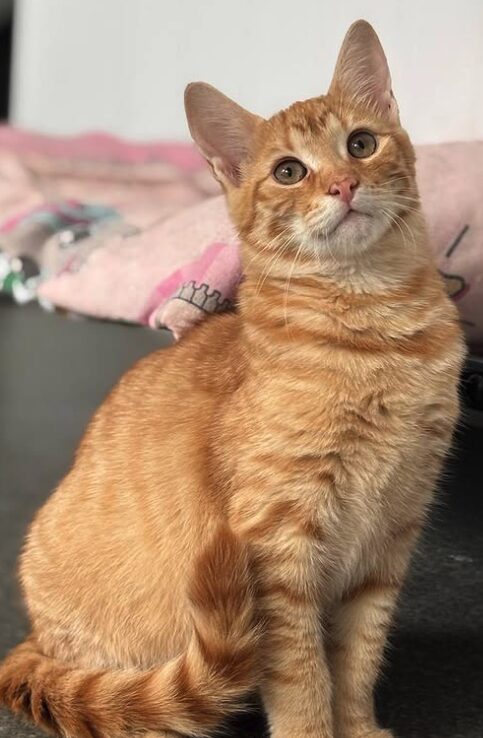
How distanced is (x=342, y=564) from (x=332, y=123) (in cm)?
45

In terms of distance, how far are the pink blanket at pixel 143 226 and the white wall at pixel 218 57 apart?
107mm

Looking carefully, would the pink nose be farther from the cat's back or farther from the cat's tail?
the cat's tail

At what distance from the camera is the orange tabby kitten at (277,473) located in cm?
97

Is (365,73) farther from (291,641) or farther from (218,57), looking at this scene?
(218,57)

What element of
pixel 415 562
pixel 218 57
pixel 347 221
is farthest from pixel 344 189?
pixel 218 57

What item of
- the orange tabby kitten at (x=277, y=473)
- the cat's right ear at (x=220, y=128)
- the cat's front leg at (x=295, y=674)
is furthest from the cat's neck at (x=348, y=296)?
the cat's front leg at (x=295, y=674)

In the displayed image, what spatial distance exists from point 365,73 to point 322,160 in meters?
0.16

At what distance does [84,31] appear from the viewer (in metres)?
3.04

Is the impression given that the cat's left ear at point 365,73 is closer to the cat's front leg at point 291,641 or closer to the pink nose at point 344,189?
the pink nose at point 344,189

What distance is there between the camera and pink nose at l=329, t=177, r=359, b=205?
0.98m

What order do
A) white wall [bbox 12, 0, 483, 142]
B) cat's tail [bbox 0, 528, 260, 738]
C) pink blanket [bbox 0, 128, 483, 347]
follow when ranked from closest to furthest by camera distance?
cat's tail [bbox 0, 528, 260, 738] → pink blanket [bbox 0, 128, 483, 347] → white wall [bbox 12, 0, 483, 142]

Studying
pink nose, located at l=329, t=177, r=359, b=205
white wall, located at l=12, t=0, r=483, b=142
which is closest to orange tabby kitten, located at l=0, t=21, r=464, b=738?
pink nose, located at l=329, t=177, r=359, b=205

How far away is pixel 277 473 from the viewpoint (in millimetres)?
973

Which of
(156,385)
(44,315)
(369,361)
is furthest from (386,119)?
(44,315)
